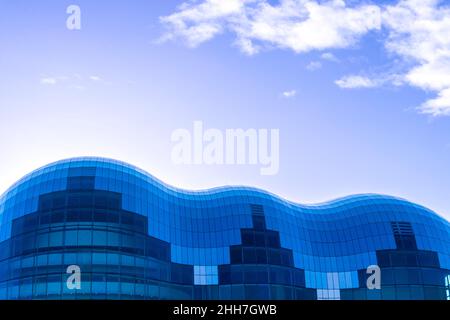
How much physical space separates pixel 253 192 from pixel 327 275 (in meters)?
18.8

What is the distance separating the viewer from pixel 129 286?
75.1 meters

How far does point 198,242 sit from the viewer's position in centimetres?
8681

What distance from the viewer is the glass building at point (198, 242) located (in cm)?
7412

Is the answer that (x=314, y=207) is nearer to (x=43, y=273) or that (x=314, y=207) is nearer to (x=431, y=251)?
(x=431, y=251)

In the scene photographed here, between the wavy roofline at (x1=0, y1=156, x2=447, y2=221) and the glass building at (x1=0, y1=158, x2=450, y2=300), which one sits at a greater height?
the wavy roofline at (x1=0, y1=156, x2=447, y2=221)

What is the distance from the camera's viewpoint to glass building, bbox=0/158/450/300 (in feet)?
243

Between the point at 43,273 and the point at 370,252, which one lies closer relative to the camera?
the point at 43,273

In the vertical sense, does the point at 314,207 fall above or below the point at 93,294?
above

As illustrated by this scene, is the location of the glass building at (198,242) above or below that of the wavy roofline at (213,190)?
below
